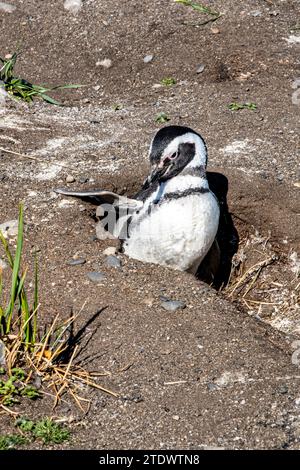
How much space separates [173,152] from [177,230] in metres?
0.47

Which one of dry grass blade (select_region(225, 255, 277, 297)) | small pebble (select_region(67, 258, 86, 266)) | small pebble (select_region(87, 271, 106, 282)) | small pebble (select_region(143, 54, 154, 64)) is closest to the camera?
small pebble (select_region(87, 271, 106, 282))

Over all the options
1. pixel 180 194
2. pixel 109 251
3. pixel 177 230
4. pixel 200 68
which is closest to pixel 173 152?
pixel 180 194

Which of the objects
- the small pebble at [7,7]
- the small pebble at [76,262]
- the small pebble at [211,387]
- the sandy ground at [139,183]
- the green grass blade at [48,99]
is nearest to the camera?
the sandy ground at [139,183]

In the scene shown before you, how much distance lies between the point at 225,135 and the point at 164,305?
2.18m

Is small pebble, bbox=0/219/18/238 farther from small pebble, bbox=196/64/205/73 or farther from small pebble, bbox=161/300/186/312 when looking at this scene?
small pebble, bbox=196/64/205/73

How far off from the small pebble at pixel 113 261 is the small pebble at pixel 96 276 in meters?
0.13

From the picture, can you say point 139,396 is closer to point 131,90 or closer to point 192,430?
point 192,430

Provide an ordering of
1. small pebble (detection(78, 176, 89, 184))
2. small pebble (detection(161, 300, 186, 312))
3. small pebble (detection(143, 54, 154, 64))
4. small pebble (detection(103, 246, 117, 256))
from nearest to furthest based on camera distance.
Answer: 1. small pebble (detection(161, 300, 186, 312))
2. small pebble (detection(103, 246, 117, 256))
3. small pebble (detection(78, 176, 89, 184))
4. small pebble (detection(143, 54, 154, 64))

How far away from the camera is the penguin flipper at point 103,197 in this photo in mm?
5562

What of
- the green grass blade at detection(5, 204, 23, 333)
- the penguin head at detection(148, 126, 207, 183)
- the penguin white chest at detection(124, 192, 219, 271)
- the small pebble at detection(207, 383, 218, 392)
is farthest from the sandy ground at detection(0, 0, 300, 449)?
the penguin head at detection(148, 126, 207, 183)

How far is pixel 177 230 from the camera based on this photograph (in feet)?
17.7

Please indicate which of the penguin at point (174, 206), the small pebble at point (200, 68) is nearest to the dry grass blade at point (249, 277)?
the penguin at point (174, 206)

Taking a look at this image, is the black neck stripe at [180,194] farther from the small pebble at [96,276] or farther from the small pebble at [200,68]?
the small pebble at [200,68]

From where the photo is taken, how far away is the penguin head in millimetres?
5383
